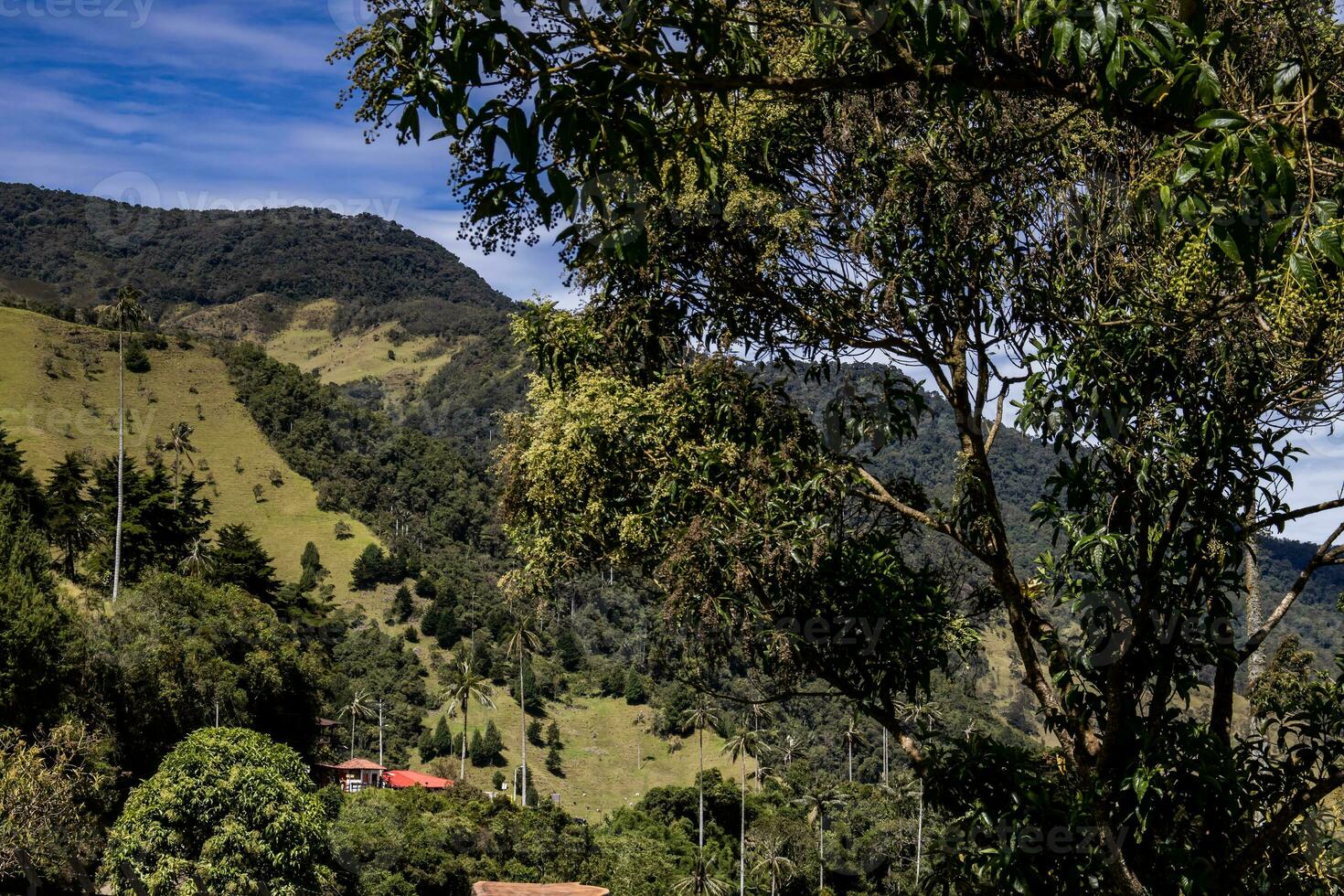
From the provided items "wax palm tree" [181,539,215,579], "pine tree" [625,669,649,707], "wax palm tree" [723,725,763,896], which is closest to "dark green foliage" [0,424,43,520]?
"wax palm tree" [181,539,215,579]

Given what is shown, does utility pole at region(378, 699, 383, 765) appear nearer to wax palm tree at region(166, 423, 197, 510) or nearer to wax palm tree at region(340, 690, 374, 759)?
wax palm tree at region(340, 690, 374, 759)

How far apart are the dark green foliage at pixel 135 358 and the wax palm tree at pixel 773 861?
75590 millimetres

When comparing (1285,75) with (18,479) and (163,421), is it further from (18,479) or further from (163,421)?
(163,421)

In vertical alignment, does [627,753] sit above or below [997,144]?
below

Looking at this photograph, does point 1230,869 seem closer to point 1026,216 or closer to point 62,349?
point 1026,216

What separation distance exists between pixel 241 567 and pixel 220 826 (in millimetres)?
24995

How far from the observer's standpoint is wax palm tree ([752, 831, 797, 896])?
53.5 metres

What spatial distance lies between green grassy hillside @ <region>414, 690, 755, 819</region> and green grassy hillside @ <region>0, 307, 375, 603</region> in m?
18.4

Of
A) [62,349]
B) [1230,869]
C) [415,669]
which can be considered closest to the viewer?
[1230,869]

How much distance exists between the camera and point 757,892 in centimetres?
5462

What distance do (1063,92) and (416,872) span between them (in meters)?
37.7

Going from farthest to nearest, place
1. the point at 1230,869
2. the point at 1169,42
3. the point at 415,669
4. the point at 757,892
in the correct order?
the point at 415,669
the point at 757,892
the point at 1230,869
the point at 1169,42

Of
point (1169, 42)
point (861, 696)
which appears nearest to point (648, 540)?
point (861, 696)

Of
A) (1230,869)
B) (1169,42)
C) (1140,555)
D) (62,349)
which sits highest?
(62,349)
